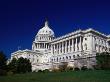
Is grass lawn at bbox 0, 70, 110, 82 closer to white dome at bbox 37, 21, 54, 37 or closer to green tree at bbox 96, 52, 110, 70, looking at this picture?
green tree at bbox 96, 52, 110, 70

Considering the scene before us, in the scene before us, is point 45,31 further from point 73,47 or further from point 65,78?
point 65,78

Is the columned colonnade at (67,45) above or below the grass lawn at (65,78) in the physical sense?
above

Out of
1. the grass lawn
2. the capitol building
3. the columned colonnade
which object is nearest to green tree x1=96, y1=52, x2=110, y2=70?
the grass lawn

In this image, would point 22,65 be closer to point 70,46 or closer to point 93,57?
point 93,57

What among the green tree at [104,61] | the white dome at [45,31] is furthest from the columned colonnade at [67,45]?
the green tree at [104,61]

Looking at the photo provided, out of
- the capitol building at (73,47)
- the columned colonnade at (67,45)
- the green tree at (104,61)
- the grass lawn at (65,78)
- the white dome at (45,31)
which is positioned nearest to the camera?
the grass lawn at (65,78)

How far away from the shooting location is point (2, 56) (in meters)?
70.1

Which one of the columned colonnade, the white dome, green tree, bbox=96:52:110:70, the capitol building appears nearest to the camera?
green tree, bbox=96:52:110:70

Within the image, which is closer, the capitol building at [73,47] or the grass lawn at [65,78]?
the grass lawn at [65,78]

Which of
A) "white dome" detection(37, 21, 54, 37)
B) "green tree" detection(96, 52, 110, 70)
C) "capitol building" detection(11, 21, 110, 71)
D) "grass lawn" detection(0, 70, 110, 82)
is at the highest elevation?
"white dome" detection(37, 21, 54, 37)

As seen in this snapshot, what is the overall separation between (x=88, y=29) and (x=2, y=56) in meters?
50.6

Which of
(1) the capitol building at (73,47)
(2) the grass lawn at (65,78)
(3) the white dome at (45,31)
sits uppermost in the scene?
(3) the white dome at (45,31)

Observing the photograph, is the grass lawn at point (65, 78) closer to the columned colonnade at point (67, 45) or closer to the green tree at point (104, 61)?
the green tree at point (104, 61)

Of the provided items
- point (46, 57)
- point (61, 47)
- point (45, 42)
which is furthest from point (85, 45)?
point (45, 42)
